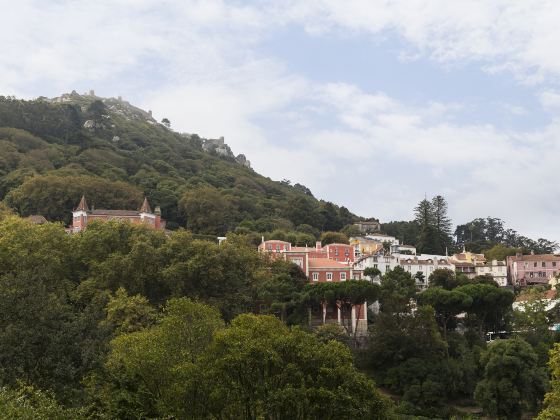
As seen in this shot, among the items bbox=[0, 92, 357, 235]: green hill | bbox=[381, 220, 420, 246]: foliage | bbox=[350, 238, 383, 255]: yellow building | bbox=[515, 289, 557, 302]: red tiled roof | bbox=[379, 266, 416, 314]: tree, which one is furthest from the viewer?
bbox=[381, 220, 420, 246]: foliage

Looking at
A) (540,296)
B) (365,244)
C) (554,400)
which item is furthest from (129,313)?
(365,244)

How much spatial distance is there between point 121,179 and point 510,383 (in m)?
65.8

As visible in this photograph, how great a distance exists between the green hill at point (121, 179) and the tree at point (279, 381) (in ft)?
177

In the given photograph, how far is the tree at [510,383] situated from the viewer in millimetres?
34375

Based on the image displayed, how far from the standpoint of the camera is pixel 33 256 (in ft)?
113

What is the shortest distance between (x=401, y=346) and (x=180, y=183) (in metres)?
60.4

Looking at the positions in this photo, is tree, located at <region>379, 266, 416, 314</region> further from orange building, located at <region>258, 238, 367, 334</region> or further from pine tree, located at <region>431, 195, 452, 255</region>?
pine tree, located at <region>431, 195, 452, 255</region>

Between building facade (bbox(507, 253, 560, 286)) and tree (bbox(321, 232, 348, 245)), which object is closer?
tree (bbox(321, 232, 348, 245))

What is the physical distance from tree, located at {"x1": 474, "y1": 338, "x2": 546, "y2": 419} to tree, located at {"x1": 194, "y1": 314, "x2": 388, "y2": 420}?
59.4ft

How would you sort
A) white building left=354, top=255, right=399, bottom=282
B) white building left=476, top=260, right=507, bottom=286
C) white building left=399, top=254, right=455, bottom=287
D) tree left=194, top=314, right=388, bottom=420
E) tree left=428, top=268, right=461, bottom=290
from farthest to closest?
1. white building left=476, top=260, right=507, bottom=286
2. white building left=399, top=254, right=455, bottom=287
3. white building left=354, top=255, right=399, bottom=282
4. tree left=428, top=268, right=461, bottom=290
5. tree left=194, top=314, right=388, bottom=420

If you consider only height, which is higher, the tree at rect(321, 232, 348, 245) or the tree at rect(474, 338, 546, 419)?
the tree at rect(321, 232, 348, 245)

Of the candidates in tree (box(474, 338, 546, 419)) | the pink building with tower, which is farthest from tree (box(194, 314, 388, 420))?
the pink building with tower

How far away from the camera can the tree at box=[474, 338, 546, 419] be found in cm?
3438

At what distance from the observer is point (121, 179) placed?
8750 cm
